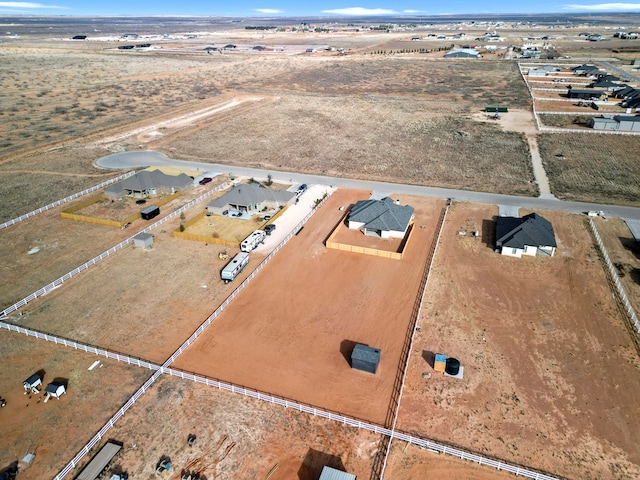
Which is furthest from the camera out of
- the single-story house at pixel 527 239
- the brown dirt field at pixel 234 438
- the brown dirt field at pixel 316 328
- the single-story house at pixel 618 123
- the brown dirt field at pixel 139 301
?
the single-story house at pixel 618 123

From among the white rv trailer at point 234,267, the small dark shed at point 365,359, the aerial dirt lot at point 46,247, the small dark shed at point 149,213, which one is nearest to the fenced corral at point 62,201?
the aerial dirt lot at point 46,247

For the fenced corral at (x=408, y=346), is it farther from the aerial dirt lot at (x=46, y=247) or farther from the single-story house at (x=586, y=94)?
the single-story house at (x=586, y=94)

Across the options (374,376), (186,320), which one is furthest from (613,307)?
(186,320)

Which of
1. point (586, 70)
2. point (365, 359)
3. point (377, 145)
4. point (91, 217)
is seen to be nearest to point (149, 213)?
point (91, 217)

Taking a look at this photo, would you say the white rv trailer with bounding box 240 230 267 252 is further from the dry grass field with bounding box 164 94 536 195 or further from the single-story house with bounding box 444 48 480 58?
the single-story house with bounding box 444 48 480 58

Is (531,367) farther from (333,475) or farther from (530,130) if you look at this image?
(530,130)

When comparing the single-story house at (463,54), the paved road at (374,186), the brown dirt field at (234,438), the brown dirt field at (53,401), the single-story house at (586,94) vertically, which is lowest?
the brown dirt field at (53,401)

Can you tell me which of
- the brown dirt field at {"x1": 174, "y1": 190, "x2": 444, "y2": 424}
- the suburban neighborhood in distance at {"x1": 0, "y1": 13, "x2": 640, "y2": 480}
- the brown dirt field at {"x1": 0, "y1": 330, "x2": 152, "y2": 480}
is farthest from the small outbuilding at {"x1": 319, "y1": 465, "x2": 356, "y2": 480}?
the brown dirt field at {"x1": 0, "y1": 330, "x2": 152, "y2": 480}
